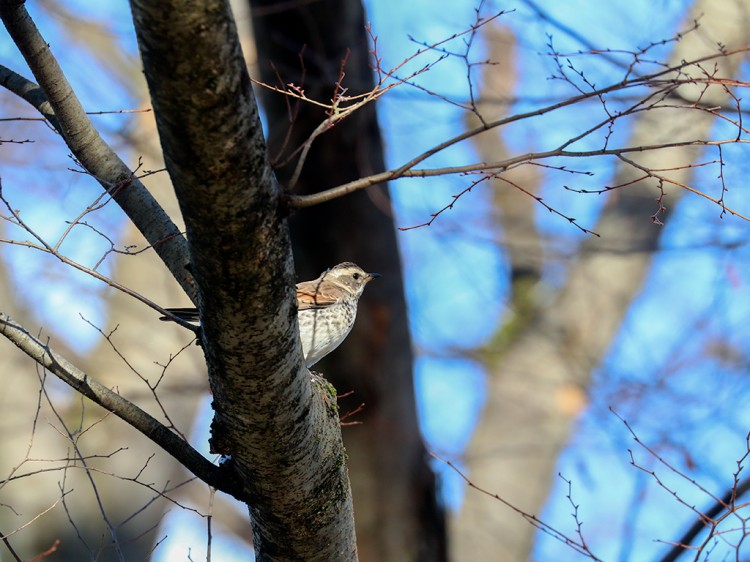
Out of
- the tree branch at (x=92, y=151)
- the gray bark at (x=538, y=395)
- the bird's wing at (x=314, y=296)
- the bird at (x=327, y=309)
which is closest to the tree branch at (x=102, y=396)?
the tree branch at (x=92, y=151)

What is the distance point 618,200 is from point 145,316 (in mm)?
5263

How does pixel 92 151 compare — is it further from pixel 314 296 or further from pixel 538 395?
pixel 538 395

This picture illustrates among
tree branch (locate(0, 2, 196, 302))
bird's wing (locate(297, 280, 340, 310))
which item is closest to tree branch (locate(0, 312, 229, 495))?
tree branch (locate(0, 2, 196, 302))

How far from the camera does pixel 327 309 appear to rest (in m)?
4.80

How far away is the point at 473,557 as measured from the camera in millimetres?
8523

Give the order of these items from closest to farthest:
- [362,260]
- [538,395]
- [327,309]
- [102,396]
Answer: [102,396] → [327,309] → [362,260] → [538,395]

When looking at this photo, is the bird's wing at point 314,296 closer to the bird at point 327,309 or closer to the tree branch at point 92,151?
the bird at point 327,309

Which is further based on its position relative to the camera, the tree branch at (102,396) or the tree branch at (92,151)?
the tree branch at (92,151)

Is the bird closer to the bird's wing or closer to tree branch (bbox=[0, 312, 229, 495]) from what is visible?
the bird's wing

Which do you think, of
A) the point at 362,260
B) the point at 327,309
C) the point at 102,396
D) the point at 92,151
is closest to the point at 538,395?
the point at 362,260

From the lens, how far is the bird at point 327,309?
4.61m

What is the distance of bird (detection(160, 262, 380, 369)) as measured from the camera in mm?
4613

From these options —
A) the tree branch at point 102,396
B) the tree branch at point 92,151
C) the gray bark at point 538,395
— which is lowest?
the tree branch at point 102,396

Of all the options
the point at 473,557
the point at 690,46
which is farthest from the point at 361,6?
the point at 473,557
